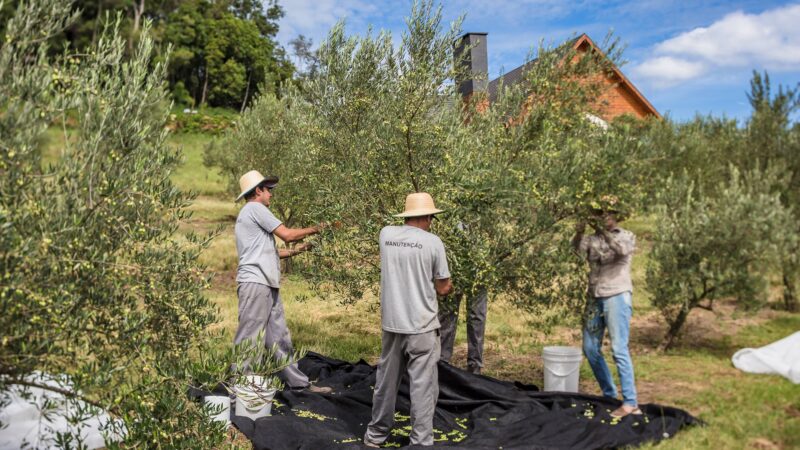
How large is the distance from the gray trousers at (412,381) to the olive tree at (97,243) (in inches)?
83.1

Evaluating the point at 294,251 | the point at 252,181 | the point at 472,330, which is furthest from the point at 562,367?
the point at 252,181

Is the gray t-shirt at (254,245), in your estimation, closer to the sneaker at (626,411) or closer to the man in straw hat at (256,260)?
the man in straw hat at (256,260)

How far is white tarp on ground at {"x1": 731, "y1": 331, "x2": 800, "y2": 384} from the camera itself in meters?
9.97

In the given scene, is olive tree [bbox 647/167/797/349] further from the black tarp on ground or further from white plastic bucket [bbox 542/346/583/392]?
the black tarp on ground

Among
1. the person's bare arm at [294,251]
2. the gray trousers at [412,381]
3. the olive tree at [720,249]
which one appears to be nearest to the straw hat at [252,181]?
the person's bare arm at [294,251]

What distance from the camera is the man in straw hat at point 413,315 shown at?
6746mm

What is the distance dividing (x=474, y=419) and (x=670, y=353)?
5.41 meters

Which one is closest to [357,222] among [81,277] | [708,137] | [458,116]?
[458,116]

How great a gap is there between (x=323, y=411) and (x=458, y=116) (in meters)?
4.12

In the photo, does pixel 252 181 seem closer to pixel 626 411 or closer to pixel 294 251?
pixel 294 251

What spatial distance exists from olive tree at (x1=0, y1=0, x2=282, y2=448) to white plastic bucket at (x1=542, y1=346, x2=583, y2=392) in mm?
4942

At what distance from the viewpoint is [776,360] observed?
33.7 feet

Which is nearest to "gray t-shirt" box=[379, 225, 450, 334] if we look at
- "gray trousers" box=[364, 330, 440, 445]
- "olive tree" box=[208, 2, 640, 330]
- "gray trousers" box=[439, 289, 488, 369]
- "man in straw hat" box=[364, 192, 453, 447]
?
"man in straw hat" box=[364, 192, 453, 447]

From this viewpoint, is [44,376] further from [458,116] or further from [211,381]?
[458,116]
